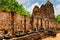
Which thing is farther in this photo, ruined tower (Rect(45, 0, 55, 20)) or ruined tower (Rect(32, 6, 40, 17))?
ruined tower (Rect(45, 0, 55, 20))

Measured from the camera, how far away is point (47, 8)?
142 feet

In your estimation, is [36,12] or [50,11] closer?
[36,12]

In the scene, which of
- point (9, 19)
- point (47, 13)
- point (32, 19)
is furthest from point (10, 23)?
point (47, 13)

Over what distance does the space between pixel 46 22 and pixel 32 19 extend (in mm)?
6505

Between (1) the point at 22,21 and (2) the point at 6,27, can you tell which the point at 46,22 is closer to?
(1) the point at 22,21

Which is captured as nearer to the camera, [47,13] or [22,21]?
[22,21]

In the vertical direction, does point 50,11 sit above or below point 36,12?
above

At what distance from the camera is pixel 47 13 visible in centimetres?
4228

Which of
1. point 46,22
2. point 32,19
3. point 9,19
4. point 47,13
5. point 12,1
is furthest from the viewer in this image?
point 12,1

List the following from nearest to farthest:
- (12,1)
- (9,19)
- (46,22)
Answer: (9,19) → (46,22) → (12,1)

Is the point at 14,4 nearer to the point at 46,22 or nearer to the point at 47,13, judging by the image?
the point at 47,13

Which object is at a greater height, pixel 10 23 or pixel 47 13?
pixel 47 13

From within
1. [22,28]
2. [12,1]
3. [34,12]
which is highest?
[12,1]

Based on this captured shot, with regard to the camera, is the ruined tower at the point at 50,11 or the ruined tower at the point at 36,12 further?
the ruined tower at the point at 50,11
